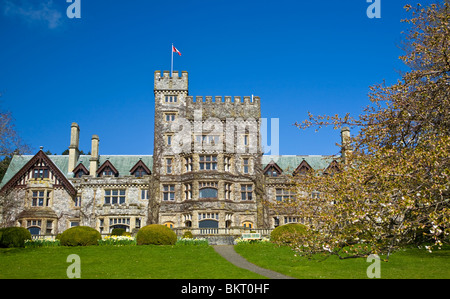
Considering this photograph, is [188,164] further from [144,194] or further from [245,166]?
[245,166]

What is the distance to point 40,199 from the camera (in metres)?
41.2

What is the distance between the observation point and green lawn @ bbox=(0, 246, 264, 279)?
54.3 ft

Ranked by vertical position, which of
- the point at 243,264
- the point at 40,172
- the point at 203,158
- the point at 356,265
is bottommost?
the point at 243,264

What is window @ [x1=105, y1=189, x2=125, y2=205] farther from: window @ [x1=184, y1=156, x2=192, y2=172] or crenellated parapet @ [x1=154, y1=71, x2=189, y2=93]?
crenellated parapet @ [x1=154, y1=71, x2=189, y2=93]

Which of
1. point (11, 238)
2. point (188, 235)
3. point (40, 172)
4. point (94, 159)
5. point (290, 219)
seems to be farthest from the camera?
point (94, 159)

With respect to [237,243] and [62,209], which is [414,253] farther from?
[62,209]

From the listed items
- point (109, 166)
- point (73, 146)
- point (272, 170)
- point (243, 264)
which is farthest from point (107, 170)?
point (243, 264)

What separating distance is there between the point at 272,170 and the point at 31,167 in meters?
23.6

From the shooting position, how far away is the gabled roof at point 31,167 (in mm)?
41281

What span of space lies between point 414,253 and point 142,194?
26291 mm

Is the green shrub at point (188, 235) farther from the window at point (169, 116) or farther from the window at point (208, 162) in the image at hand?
the window at point (169, 116)

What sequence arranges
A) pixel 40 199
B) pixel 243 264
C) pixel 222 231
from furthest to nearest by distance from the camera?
1. pixel 40 199
2. pixel 222 231
3. pixel 243 264

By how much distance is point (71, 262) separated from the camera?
2108cm

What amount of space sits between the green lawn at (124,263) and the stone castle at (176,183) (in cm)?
1193
